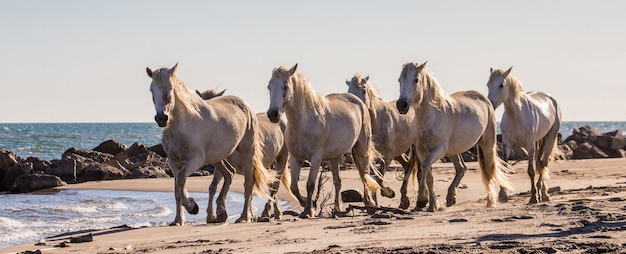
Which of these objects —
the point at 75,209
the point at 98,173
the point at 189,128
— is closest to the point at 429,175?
the point at 189,128

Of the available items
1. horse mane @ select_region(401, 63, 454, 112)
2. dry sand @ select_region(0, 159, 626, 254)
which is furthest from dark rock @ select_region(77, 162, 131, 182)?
dry sand @ select_region(0, 159, 626, 254)

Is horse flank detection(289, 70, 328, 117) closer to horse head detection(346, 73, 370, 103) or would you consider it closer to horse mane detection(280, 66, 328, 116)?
horse mane detection(280, 66, 328, 116)

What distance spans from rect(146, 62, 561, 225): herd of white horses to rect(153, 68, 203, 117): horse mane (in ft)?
0.04

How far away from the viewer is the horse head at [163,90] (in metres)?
10.3

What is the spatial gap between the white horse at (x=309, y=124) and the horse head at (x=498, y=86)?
2.69m

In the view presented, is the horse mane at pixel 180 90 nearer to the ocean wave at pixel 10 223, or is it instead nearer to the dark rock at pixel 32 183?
the ocean wave at pixel 10 223

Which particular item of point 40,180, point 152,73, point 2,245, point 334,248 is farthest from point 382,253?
point 40,180

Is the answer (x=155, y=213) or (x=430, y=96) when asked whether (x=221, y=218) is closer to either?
(x=430, y=96)

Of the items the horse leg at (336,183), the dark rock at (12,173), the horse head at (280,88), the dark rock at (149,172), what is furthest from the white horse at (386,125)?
the dark rock at (149,172)

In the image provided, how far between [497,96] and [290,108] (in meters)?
4.04

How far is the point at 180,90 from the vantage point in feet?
35.2

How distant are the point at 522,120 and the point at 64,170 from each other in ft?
40.3

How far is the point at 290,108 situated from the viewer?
11695mm

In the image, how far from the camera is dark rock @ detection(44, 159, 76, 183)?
22.8 m
